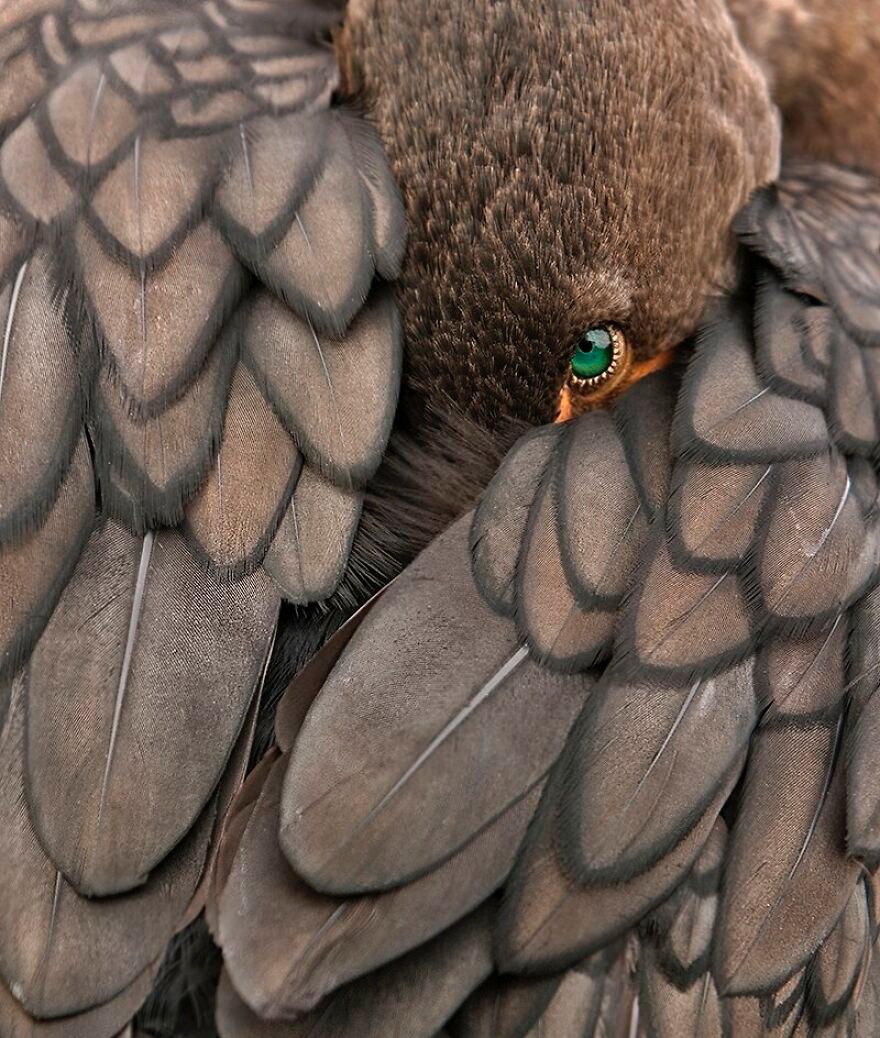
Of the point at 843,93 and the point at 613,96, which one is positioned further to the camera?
the point at 843,93

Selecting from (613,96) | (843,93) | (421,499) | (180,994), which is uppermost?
(613,96)

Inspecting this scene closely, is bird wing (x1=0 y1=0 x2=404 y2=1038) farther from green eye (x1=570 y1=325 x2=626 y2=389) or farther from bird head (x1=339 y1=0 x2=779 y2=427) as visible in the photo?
green eye (x1=570 y1=325 x2=626 y2=389)

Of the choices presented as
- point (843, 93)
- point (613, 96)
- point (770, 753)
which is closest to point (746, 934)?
A: point (770, 753)

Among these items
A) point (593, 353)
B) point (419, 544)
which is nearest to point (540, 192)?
point (593, 353)

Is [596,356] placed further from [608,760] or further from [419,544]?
[608,760]

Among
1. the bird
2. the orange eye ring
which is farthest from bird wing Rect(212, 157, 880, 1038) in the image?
the orange eye ring

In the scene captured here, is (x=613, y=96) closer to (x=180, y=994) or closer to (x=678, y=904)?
(x=678, y=904)

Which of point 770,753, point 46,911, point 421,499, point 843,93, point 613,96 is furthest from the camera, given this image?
point 843,93

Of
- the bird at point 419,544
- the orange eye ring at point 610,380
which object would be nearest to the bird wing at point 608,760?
the bird at point 419,544
